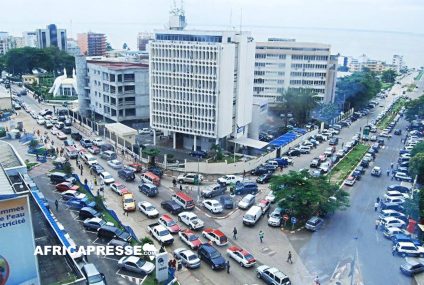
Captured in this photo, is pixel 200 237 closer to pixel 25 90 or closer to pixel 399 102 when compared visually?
pixel 25 90

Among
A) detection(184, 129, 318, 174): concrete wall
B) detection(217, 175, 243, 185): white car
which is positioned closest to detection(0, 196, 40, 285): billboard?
detection(217, 175, 243, 185): white car

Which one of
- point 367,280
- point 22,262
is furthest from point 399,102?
point 22,262

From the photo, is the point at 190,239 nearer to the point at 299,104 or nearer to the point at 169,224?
the point at 169,224

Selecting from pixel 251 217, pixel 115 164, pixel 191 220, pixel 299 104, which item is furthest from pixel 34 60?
pixel 251 217

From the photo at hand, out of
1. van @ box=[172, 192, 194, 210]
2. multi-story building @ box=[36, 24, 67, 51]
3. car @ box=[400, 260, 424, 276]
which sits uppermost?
multi-story building @ box=[36, 24, 67, 51]

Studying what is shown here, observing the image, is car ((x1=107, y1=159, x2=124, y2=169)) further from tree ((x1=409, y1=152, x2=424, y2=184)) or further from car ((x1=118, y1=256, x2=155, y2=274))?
tree ((x1=409, y1=152, x2=424, y2=184))

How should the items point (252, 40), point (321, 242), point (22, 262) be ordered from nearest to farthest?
point (22, 262)
point (321, 242)
point (252, 40)
